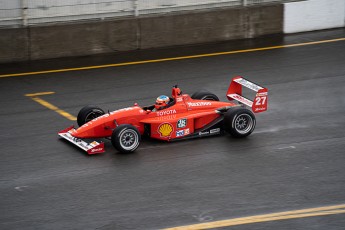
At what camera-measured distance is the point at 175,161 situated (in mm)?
13203

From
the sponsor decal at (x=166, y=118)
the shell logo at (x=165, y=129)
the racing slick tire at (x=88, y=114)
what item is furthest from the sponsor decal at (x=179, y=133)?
the racing slick tire at (x=88, y=114)

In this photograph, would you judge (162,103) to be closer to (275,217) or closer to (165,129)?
(165,129)

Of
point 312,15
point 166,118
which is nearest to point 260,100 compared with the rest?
point 166,118

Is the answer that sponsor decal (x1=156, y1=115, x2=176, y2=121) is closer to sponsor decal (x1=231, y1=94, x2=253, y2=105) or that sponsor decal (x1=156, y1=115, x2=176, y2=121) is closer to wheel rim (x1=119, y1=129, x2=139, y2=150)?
wheel rim (x1=119, y1=129, x2=139, y2=150)

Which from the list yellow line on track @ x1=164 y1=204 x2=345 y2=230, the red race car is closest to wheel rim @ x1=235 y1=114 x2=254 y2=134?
the red race car

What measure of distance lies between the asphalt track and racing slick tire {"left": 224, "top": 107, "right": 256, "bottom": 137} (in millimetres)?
226

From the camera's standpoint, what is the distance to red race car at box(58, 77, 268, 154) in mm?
13453

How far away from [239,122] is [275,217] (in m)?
3.75

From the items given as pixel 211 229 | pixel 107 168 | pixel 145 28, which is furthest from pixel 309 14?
pixel 211 229

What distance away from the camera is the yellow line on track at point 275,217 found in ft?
34.6

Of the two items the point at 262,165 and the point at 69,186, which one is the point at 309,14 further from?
the point at 69,186

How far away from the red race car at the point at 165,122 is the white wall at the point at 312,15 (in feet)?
29.3

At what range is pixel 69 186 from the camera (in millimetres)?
12078

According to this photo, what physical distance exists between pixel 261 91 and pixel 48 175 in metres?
4.79
